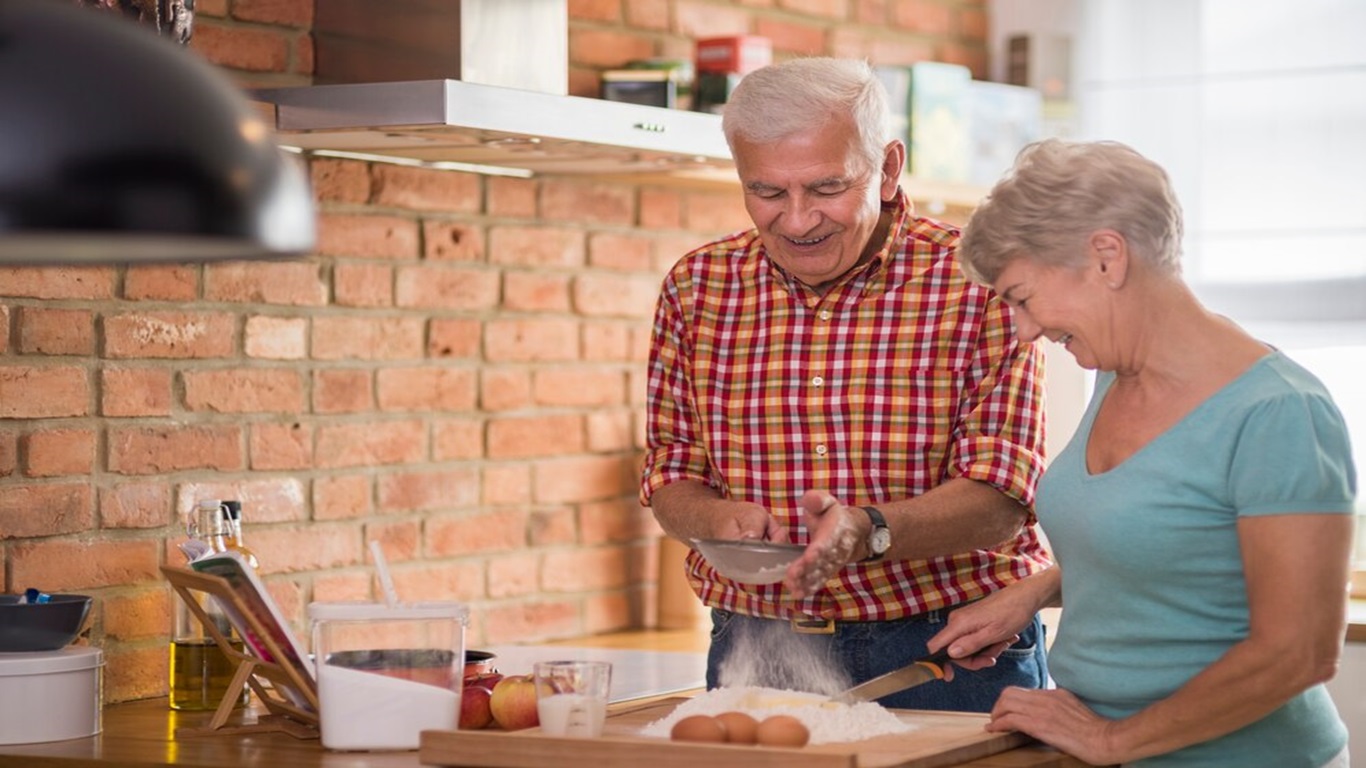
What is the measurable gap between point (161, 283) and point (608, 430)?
3.46 feet

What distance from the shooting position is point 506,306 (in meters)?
3.36

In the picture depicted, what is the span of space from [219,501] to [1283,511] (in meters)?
1.43

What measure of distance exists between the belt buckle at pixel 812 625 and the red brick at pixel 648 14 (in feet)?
4.68

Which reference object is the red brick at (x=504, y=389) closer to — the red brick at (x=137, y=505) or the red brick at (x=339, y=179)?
the red brick at (x=339, y=179)

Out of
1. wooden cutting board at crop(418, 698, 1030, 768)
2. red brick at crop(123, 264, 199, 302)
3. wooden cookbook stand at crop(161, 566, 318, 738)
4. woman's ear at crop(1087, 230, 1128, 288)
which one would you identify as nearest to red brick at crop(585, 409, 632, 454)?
red brick at crop(123, 264, 199, 302)

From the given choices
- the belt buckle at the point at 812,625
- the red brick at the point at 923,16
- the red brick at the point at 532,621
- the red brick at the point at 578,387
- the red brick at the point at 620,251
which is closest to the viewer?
the belt buckle at the point at 812,625

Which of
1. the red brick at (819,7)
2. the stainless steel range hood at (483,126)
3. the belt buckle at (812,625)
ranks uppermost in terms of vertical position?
the red brick at (819,7)

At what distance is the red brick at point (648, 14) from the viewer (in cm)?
351

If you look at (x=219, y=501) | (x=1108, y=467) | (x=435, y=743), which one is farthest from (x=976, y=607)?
(x=219, y=501)

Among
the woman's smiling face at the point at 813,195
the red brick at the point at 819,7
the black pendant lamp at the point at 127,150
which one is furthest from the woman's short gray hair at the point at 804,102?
the red brick at the point at 819,7

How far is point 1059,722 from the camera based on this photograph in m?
1.97

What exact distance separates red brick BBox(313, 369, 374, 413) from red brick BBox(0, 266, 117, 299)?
420 mm

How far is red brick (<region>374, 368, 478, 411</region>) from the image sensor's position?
314 cm

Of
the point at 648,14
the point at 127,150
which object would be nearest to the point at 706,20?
the point at 648,14
